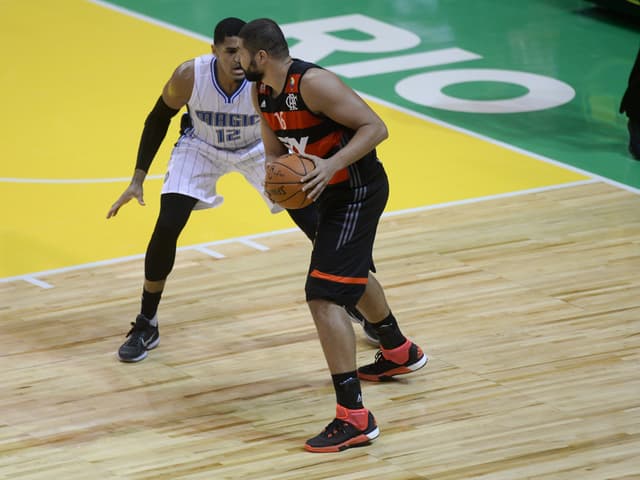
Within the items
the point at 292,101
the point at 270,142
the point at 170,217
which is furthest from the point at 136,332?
the point at 292,101

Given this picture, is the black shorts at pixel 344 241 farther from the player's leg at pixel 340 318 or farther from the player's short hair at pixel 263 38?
the player's short hair at pixel 263 38

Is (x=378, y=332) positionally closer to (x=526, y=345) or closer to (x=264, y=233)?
(x=526, y=345)

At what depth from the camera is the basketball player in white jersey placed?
279 inches

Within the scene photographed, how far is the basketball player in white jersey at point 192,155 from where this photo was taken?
709 centimetres

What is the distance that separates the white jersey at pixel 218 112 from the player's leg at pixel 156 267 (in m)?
0.38

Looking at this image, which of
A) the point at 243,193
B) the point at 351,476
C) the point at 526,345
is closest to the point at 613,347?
the point at 526,345

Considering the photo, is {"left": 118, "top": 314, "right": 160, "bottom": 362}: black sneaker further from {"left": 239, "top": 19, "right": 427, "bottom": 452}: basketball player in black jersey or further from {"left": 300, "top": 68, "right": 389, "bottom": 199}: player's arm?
{"left": 300, "top": 68, "right": 389, "bottom": 199}: player's arm

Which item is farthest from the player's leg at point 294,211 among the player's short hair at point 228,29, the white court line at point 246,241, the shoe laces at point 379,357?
the white court line at point 246,241

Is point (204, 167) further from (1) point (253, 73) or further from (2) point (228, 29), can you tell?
(1) point (253, 73)

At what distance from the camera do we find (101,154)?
411 inches

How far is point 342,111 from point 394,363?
4.70ft

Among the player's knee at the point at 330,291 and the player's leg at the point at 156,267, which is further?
the player's leg at the point at 156,267

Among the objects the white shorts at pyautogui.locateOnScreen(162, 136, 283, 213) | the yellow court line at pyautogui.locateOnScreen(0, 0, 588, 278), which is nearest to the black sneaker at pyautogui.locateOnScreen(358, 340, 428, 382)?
the white shorts at pyautogui.locateOnScreen(162, 136, 283, 213)

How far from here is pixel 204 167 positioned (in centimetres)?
725
